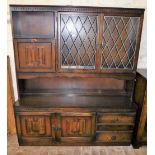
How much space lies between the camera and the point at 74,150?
7.27 feet

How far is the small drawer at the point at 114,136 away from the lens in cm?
216

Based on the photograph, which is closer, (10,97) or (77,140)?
(77,140)

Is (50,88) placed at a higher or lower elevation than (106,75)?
lower

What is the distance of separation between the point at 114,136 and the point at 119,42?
1.25 metres

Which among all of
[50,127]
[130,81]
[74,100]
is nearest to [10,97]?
[50,127]

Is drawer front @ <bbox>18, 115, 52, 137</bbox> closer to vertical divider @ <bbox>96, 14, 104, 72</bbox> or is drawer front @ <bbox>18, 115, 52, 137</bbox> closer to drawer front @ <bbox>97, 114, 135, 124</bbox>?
drawer front @ <bbox>97, 114, 135, 124</bbox>

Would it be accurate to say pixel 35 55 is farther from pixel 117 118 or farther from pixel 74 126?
pixel 117 118

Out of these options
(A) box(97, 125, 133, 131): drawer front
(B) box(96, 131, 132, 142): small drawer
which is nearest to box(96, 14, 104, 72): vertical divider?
(A) box(97, 125, 133, 131): drawer front

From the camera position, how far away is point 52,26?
1909mm

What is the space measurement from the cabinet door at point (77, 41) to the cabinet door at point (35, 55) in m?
0.12

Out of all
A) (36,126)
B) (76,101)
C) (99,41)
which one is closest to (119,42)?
(99,41)

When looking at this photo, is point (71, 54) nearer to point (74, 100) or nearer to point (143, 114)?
point (74, 100)

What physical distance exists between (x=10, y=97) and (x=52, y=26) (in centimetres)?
121
